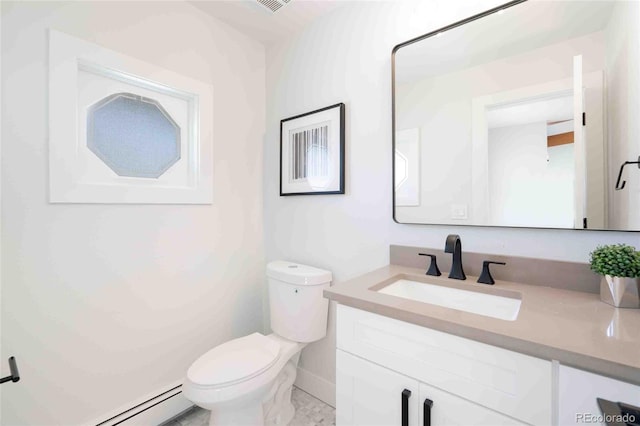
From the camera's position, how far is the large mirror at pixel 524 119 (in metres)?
0.92

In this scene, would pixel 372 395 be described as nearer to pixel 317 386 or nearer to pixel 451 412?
pixel 451 412

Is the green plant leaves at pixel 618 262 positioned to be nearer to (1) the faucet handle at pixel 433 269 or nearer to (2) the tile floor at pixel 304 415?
(1) the faucet handle at pixel 433 269

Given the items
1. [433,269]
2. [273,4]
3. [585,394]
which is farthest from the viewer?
[273,4]

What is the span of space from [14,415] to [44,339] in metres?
0.28

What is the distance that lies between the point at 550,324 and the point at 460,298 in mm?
384

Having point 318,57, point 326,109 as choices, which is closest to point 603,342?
point 326,109

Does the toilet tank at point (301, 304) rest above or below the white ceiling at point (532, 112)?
below

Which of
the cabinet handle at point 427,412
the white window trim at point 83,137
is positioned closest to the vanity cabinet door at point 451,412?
the cabinet handle at point 427,412

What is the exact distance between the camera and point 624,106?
0.90 m

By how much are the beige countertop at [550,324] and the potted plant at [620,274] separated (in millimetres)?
31

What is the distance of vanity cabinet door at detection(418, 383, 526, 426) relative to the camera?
68cm

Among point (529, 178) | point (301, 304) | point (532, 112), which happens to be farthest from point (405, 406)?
point (532, 112)

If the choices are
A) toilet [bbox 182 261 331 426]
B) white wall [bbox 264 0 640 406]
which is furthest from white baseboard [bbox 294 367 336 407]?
toilet [bbox 182 261 331 426]

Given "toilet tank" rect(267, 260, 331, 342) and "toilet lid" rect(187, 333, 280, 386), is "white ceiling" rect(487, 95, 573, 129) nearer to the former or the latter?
"toilet tank" rect(267, 260, 331, 342)
